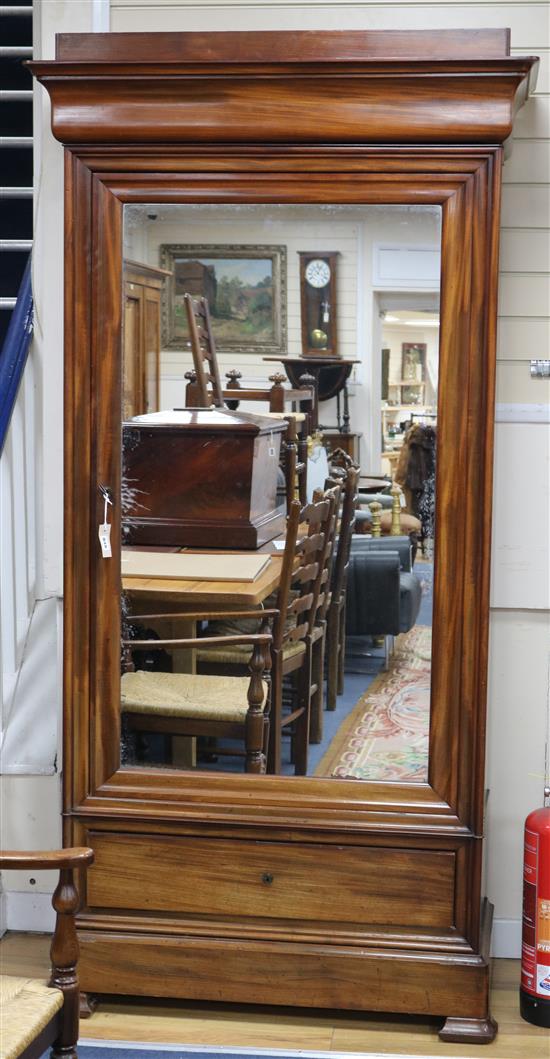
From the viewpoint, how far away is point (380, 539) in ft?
9.57

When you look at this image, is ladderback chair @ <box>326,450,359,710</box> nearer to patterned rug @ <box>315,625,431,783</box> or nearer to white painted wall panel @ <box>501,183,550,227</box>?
patterned rug @ <box>315,625,431,783</box>

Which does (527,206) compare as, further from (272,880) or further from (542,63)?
(272,880)

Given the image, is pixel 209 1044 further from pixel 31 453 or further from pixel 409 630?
pixel 31 453

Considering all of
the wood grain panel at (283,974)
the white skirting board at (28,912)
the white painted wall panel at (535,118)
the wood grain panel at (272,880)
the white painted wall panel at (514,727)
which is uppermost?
the white painted wall panel at (535,118)

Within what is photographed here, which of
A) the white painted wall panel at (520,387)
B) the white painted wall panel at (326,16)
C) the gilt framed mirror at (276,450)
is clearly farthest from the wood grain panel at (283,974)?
the white painted wall panel at (326,16)

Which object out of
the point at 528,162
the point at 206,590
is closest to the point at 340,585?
the point at 206,590

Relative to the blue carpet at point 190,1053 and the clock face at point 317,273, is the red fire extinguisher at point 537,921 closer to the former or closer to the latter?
the blue carpet at point 190,1053

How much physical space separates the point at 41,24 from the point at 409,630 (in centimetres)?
178

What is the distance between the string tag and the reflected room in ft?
0.13

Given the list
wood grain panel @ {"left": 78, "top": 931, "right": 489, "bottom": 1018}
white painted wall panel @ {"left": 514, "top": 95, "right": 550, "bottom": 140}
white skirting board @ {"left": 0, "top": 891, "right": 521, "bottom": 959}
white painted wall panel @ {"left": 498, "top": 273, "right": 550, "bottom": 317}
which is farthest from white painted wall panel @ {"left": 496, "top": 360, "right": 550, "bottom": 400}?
white skirting board @ {"left": 0, "top": 891, "right": 521, "bottom": 959}

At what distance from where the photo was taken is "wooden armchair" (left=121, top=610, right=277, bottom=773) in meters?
2.93

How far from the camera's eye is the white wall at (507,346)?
3.17 metres

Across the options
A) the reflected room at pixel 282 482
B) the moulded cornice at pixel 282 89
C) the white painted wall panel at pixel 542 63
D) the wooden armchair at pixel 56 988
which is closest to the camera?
the wooden armchair at pixel 56 988

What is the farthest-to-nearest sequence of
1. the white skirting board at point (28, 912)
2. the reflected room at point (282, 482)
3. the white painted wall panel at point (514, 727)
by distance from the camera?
the white skirting board at point (28, 912) → the white painted wall panel at point (514, 727) → the reflected room at point (282, 482)
